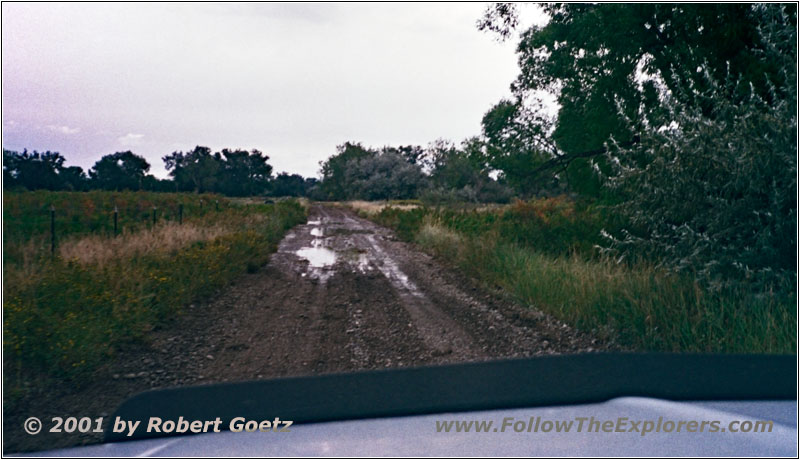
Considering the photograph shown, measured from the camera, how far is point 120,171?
36.9 meters

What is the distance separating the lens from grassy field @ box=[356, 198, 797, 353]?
585 cm

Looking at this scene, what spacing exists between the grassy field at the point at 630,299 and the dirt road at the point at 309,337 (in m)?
0.42

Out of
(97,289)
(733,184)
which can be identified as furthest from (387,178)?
(733,184)

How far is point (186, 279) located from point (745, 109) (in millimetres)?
8492

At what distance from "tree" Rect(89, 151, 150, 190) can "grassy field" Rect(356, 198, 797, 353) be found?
95.6 feet

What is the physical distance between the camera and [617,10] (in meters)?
10.7

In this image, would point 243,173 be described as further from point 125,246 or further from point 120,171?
point 125,246

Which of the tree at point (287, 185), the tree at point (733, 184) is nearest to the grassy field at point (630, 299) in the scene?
the tree at point (733, 184)

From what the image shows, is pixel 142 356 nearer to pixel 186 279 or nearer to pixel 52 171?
pixel 186 279

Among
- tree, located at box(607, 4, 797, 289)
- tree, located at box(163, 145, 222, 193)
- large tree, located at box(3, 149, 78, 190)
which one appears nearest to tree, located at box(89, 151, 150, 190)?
large tree, located at box(3, 149, 78, 190)

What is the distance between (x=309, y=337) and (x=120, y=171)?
35.0 m

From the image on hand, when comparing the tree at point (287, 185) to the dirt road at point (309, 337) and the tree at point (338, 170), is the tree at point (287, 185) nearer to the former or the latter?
the tree at point (338, 170)

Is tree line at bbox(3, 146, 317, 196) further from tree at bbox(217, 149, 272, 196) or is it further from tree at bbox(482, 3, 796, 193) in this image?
tree at bbox(482, 3, 796, 193)

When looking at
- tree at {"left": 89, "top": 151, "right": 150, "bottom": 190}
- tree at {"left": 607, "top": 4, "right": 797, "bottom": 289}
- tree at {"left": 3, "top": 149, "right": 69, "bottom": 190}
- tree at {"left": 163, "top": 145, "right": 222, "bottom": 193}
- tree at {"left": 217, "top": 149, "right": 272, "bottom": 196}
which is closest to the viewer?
tree at {"left": 607, "top": 4, "right": 797, "bottom": 289}
